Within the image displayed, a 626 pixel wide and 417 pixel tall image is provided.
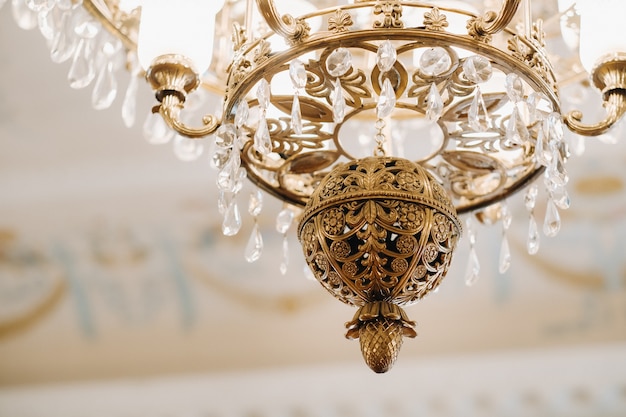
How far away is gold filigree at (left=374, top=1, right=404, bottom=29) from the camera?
44.1 inches

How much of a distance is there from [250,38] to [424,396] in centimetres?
182

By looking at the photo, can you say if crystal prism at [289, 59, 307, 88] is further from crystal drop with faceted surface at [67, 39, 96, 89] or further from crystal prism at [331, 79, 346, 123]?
crystal drop with faceted surface at [67, 39, 96, 89]

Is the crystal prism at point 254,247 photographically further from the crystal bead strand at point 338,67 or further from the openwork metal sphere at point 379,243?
the crystal bead strand at point 338,67

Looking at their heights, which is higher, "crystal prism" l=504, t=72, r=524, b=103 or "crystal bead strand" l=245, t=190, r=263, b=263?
"crystal prism" l=504, t=72, r=524, b=103

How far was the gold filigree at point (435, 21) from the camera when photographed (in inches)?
44.2

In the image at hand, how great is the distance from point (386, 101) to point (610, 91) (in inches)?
13.6

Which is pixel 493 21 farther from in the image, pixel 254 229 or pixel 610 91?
pixel 254 229

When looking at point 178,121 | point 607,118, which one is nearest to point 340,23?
point 178,121

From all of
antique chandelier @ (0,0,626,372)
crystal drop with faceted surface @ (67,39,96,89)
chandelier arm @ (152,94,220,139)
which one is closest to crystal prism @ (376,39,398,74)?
antique chandelier @ (0,0,626,372)

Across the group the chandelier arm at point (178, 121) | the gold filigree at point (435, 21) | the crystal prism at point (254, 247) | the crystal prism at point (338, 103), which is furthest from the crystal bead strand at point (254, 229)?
the gold filigree at point (435, 21)

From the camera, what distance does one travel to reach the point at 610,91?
125cm

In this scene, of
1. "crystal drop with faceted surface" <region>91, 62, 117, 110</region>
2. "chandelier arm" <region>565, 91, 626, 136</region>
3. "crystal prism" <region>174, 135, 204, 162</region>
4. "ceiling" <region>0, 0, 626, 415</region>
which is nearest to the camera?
"chandelier arm" <region>565, 91, 626, 136</region>

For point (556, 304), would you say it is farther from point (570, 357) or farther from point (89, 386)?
point (89, 386)

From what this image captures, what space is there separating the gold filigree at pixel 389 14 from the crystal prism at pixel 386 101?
0.07 metres
